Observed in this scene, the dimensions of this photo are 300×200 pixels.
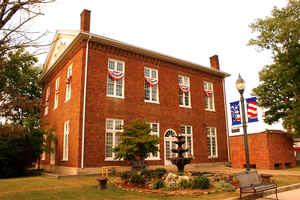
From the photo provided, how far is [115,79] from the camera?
17891 mm

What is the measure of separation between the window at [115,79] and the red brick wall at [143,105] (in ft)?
1.19

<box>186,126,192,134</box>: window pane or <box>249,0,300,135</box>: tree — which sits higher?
<box>249,0,300,135</box>: tree

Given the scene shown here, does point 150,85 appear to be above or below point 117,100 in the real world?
above

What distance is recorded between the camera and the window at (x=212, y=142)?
23072mm

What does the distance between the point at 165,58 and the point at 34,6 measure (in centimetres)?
1636

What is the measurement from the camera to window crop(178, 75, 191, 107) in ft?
72.7

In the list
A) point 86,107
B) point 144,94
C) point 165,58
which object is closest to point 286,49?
point 165,58

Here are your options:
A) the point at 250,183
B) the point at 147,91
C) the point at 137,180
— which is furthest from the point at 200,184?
the point at 147,91

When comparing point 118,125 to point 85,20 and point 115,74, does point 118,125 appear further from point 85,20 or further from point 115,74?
point 85,20

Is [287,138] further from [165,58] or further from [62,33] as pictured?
[62,33]

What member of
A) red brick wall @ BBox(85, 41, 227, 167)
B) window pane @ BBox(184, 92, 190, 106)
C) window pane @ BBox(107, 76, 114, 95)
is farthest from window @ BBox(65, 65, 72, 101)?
window pane @ BBox(184, 92, 190, 106)

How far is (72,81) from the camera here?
59.7 ft

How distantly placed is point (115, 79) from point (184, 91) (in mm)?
7057

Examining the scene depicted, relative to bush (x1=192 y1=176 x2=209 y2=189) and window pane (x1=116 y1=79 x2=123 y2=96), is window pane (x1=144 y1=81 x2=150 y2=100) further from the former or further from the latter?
bush (x1=192 y1=176 x2=209 y2=189)
